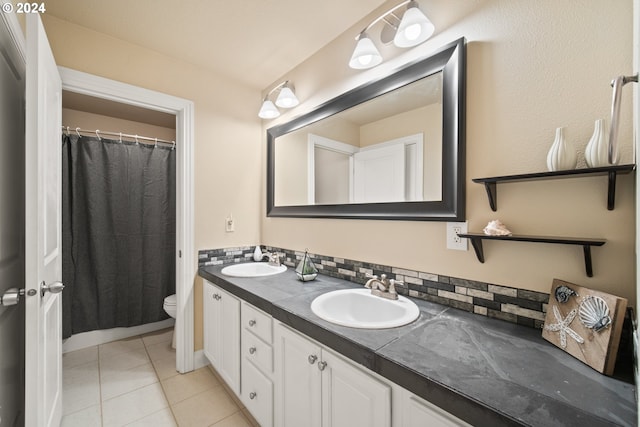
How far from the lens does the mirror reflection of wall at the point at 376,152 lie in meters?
1.27

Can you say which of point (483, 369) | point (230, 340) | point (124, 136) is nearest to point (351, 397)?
point (483, 369)

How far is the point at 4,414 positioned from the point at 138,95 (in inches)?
71.4

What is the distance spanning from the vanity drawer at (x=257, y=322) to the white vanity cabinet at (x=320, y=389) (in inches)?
2.6

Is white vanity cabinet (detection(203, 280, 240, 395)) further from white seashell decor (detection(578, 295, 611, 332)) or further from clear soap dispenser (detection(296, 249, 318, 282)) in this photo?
white seashell decor (detection(578, 295, 611, 332))

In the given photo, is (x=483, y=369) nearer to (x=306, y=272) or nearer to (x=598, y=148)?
(x=598, y=148)

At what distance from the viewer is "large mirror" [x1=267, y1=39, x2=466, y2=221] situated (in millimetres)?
1169

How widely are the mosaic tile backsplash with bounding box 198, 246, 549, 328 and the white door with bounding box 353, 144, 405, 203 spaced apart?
394mm

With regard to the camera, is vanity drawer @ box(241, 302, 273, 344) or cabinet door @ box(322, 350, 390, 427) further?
vanity drawer @ box(241, 302, 273, 344)

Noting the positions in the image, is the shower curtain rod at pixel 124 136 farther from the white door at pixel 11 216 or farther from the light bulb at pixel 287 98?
the light bulb at pixel 287 98

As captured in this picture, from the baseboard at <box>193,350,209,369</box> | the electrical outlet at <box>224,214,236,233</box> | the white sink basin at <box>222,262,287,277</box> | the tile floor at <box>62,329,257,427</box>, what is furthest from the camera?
the electrical outlet at <box>224,214,236,233</box>

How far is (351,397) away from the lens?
89 cm

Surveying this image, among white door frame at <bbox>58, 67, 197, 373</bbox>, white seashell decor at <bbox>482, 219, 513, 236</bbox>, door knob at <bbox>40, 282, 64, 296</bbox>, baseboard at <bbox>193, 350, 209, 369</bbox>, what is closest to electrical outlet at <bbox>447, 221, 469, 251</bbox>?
white seashell decor at <bbox>482, 219, 513, 236</bbox>

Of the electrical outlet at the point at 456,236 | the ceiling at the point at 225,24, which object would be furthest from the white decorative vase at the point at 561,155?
the ceiling at the point at 225,24

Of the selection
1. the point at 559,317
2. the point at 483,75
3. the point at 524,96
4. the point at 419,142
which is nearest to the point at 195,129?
the point at 419,142
